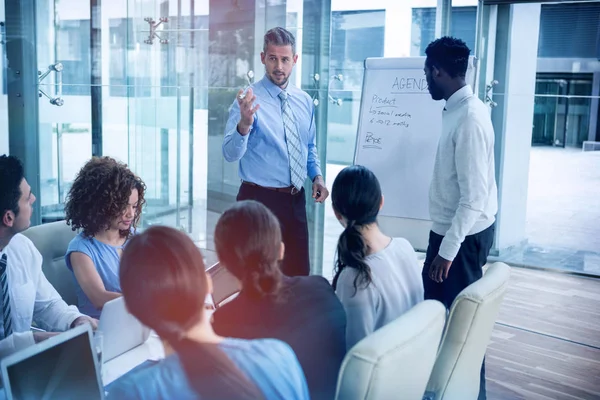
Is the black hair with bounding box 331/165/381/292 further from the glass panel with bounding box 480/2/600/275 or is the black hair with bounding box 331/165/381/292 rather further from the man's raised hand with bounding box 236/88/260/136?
the glass panel with bounding box 480/2/600/275

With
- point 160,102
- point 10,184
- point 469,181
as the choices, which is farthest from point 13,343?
point 160,102

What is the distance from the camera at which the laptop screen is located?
1.20 metres

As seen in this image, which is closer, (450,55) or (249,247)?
(249,247)

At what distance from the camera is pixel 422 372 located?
1454mm

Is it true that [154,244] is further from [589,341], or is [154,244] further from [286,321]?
[589,341]

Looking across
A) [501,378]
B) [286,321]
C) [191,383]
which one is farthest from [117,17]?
[191,383]

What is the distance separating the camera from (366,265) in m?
1.83

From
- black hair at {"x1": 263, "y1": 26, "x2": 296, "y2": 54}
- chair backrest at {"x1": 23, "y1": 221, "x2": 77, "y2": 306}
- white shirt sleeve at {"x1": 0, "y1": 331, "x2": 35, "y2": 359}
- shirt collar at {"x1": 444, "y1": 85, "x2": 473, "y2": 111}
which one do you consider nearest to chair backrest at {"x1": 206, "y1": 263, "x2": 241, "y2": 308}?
chair backrest at {"x1": 23, "y1": 221, "x2": 77, "y2": 306}

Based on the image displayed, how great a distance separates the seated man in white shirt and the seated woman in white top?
762 millimetres

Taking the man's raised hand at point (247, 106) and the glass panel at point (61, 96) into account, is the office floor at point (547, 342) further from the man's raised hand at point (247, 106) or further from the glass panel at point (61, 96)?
the glass panel at point (61, 96)

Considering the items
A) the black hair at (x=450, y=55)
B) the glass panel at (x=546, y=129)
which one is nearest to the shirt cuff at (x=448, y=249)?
the black hair at (x=450, y=55)

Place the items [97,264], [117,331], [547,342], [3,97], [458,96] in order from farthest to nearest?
[3,97]
[547,342]
[458,96]
[97,264]
[117,331]

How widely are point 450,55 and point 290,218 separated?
1.10 m

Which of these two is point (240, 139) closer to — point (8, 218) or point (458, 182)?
point (458, 182)
